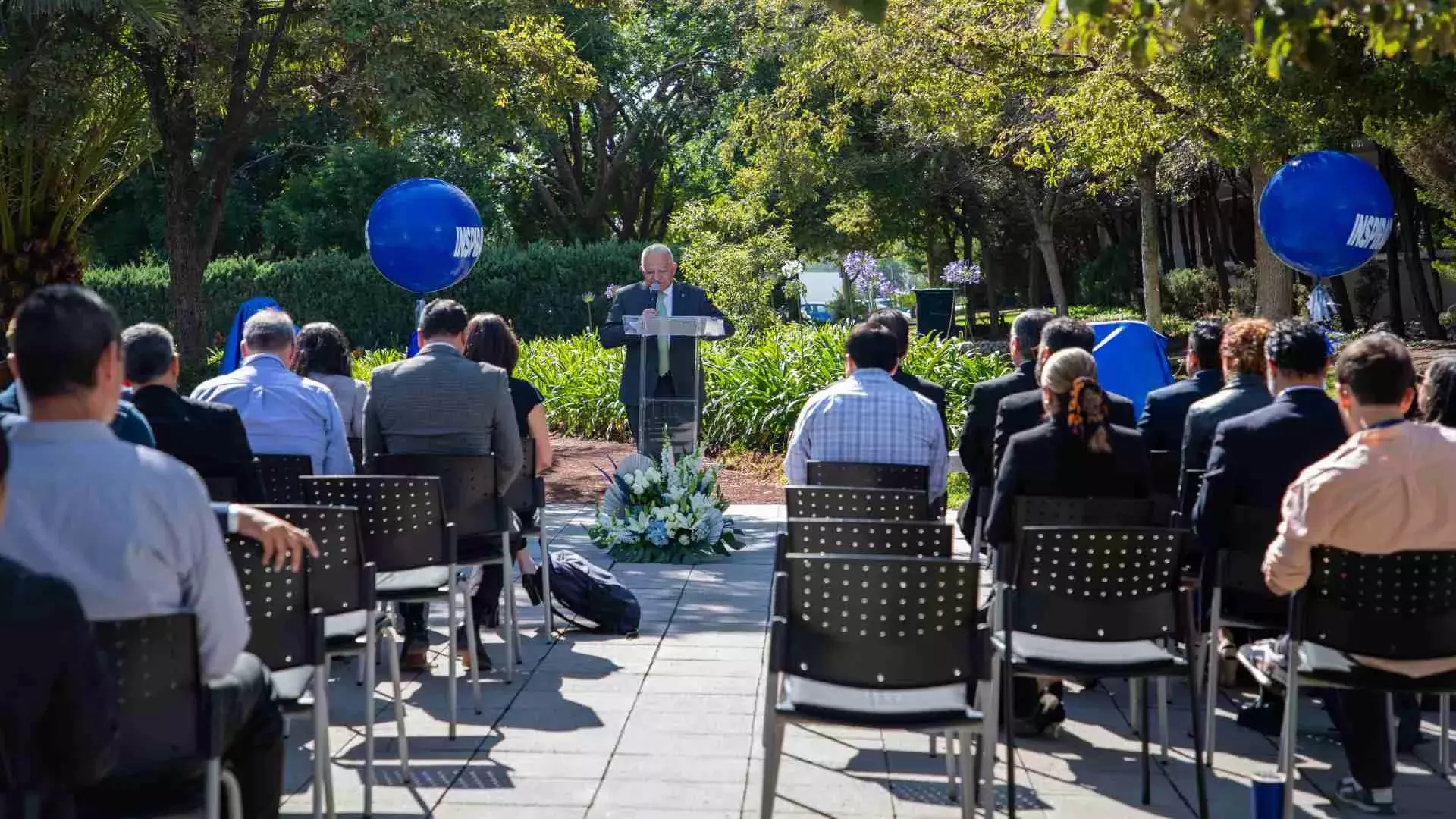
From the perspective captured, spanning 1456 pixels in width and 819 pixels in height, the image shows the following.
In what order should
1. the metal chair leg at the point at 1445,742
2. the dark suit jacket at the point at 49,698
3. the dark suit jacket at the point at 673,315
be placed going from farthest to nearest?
the dark suit jacket at the point at 673,315
the metal chair leg at the point at 1445,742
the dark suit jacket at the point at 49,698

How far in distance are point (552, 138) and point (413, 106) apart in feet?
77.1

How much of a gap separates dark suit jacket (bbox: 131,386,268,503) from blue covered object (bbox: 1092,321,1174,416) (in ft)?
16.4

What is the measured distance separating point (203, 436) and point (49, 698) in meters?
2.59

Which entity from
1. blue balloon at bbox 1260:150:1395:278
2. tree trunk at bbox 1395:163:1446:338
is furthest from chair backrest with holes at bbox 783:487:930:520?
tree trunk at bbox 1395:163:1446:338

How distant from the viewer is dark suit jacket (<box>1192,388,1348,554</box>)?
5047 millimetres

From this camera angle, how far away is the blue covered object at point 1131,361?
8.37 meters

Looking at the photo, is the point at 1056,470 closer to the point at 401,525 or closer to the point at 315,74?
the point at 401,525

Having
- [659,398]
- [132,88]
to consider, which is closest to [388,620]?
[659,398]

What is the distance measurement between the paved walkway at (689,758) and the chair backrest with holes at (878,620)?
0.85m

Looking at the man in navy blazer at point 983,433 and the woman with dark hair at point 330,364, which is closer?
the man in navy blazer at point 983,433

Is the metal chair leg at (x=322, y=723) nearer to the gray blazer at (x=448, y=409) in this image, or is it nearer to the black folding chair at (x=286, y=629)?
the black folding chair at (x=286, y=629)

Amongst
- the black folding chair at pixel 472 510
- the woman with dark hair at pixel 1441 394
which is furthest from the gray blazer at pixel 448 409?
the woman with dark hair at pixel 1441 394

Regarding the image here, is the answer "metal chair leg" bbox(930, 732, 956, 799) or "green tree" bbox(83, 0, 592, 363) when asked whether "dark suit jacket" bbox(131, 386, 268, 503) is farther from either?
"green tree" bbox(83, 0, 592, 363)

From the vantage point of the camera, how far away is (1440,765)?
5.09 metres
